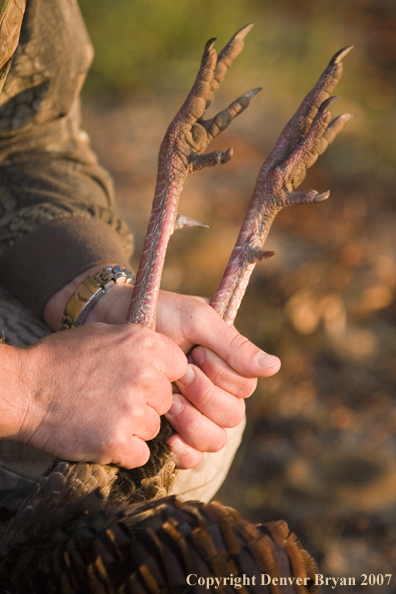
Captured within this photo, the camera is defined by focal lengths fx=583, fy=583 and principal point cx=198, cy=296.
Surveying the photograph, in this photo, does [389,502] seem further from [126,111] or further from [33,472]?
[126,111]

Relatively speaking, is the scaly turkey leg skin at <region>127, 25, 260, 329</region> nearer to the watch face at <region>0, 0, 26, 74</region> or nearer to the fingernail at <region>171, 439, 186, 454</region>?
the fingernail at <region>171, 439, 186, 454</region>

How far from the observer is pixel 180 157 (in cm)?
183

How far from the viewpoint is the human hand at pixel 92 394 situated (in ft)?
5.12

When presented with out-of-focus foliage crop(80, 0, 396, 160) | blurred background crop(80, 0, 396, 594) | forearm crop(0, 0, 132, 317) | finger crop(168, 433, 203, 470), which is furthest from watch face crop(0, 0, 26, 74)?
out-of-focus foliage crop(80, 0, 396, 160)

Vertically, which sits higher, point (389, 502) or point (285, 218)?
point (285, 218)

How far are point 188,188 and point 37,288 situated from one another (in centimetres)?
359

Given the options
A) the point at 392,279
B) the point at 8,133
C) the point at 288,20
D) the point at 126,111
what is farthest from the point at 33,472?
the point at 288,20

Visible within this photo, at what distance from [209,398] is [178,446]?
0.58 ft

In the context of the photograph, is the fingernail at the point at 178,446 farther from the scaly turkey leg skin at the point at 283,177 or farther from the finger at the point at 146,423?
the scaly turkey leg skin at the point at 283,177

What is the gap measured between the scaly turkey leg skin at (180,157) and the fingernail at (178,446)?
1.24 feet

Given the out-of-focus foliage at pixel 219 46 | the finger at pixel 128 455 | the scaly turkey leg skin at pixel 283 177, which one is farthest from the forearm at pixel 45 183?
the out-of-focus foliage at pixel 219 46

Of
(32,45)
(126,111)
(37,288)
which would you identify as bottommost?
(37,288)

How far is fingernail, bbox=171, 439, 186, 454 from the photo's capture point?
1.80 m

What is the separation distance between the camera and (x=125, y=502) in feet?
5.35
